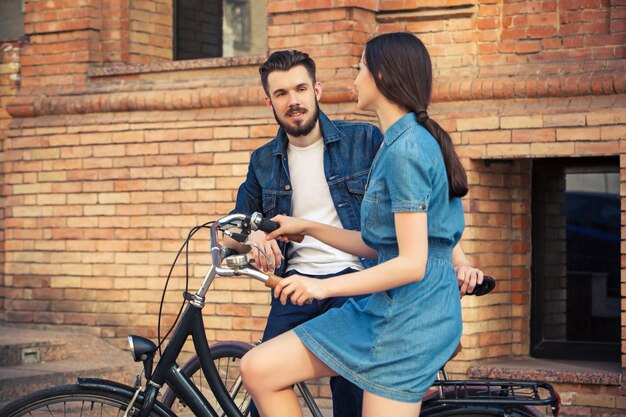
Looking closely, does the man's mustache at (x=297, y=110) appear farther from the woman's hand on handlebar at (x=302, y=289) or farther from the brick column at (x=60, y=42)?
the brick column at (x=60, y=42)

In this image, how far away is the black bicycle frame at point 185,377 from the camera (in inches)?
167

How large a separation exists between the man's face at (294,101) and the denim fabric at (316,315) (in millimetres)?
580

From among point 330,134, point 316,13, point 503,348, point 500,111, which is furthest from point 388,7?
point 330,134

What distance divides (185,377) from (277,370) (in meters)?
0.57

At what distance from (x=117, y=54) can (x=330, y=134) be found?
490 cm

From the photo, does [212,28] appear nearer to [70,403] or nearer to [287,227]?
[287,227]

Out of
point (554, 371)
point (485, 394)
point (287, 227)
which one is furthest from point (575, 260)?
point (287, 227)

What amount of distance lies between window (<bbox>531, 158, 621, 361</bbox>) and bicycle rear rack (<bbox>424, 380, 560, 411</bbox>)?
4.42 m

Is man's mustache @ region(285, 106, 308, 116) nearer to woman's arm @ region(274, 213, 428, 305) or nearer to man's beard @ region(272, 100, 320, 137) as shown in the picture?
man's beard @ region(272, 100, 320, 137)

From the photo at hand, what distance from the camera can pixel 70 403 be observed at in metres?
4.11

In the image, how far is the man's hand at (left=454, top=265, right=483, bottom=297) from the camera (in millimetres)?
4168

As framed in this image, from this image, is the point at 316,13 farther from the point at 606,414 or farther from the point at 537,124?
the point at 606,414

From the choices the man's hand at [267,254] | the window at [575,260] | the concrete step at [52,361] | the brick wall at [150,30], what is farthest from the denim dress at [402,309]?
the brick wall at [150,30]

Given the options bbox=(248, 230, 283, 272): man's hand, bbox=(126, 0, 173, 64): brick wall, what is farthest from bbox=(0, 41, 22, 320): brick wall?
bbox=(248, 230, 283, 272): man's hand
